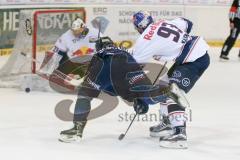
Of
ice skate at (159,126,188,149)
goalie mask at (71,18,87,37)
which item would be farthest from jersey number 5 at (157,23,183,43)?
goalie mask at (71,18,87,37)

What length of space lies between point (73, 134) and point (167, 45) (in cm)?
95

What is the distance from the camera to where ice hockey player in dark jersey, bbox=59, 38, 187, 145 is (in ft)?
15.4

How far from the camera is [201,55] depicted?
4660 mm

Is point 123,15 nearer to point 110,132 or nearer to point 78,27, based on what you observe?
point 78,27

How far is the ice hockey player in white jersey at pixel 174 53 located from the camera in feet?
14.5

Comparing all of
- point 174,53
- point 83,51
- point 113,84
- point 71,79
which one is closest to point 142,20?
point 174,53

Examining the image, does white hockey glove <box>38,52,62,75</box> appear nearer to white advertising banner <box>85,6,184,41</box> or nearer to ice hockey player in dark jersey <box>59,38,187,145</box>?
ice hockey player in dark jersey <box>59,38,187,145</box>

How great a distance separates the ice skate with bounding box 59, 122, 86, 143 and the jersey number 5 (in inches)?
35.1

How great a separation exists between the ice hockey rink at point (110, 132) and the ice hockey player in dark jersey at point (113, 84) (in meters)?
0.20

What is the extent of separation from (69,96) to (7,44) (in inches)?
130

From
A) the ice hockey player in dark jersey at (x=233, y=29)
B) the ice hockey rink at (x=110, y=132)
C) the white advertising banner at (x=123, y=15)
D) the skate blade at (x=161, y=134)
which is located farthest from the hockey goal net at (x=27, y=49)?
the ice hockey player in dark jersey at (x=233, y=29)

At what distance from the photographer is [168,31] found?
4484 mm

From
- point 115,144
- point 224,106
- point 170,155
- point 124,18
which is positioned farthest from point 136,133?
point 124,18

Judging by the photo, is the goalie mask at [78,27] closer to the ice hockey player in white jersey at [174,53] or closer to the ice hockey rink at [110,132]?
the ice hockey rink at [110,132]
